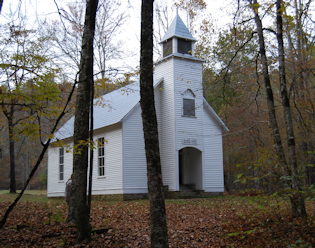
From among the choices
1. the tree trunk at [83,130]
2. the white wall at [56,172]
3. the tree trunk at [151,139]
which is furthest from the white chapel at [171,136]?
the tree trunk at [151,139]

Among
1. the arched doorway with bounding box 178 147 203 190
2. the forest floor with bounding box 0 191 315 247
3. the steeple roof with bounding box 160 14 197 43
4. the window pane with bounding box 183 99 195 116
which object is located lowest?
the forest floor with bounding box 0 191 315 247

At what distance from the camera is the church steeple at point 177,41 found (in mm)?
18359

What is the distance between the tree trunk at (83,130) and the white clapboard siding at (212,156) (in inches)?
434

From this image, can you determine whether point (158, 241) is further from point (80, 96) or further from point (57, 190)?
point (57, 190)

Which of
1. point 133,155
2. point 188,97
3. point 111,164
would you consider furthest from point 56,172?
point 188,97

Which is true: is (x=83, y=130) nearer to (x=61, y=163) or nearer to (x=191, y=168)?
(x=191, y=168)

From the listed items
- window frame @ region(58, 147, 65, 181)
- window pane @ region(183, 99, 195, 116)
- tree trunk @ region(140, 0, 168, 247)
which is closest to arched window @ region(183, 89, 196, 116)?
window pane @ region(183, 99, 195, 116)

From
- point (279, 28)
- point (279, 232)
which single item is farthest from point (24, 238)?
point (279, 28)

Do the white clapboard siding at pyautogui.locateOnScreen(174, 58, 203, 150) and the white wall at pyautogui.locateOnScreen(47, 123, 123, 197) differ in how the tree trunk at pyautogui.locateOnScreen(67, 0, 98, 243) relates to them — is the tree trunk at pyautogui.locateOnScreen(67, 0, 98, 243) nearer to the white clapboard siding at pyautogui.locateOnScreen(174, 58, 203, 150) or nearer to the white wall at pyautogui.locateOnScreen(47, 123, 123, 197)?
the white wall at pyautogui.locateOnScreen(47, 123, 123, 197)

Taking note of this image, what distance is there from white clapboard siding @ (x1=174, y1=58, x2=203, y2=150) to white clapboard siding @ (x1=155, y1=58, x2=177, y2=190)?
10.7 inches

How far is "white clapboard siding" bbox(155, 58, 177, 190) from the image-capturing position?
17.1 metres

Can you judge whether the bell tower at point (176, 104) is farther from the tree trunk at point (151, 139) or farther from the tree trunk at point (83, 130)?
the tree trunk at point (151, 139)

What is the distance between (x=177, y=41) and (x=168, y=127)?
4.98m

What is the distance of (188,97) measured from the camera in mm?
18047
